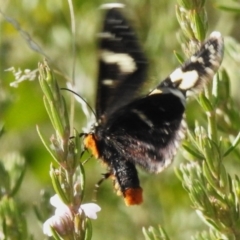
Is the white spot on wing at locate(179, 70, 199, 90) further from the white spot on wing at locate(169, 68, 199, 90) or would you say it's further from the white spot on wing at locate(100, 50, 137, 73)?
the white spot on wing at locate(100, 50, 137, 73)

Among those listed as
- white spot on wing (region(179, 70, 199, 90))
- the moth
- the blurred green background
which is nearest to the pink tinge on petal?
the moth

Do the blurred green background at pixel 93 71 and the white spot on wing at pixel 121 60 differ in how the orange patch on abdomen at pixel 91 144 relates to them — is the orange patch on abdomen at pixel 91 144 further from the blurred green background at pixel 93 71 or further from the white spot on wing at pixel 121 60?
the blurred green background at pixel 93 71

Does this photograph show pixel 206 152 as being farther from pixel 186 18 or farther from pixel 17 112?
pixel 17 112

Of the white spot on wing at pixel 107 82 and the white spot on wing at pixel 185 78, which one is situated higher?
the white spot on wing at pixel 185 78

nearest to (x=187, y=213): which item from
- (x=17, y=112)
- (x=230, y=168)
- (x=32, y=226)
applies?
(x=230, y=168)

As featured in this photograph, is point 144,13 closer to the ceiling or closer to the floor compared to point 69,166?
closer to the floor

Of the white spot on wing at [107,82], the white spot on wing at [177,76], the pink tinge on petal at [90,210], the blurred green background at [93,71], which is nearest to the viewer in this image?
the pink tinge on petal at [90,210]

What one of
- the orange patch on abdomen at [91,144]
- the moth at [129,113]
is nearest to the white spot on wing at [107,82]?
the moth at [129,113]
